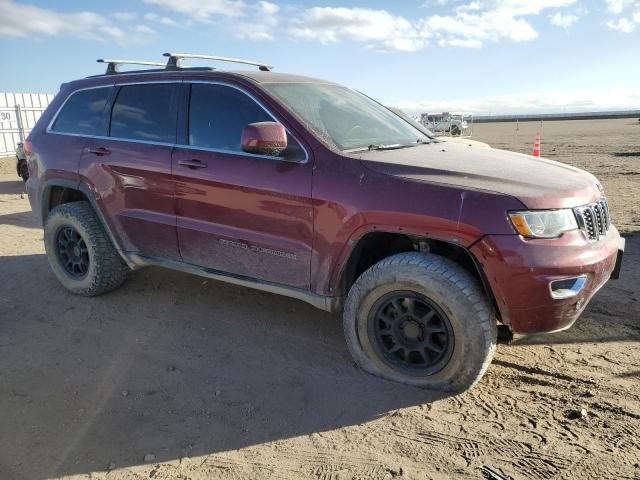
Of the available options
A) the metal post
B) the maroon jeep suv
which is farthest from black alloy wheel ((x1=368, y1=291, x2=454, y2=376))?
the metal post

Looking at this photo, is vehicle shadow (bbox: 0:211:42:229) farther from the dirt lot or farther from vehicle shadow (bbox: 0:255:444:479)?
the dirt lot

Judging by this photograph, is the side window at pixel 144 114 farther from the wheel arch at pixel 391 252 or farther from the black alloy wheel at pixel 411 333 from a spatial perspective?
the black alloy wheel at pixel 411 333

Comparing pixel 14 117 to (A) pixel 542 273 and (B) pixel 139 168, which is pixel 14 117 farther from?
(A) pixel 542 273

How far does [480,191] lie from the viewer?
289cm

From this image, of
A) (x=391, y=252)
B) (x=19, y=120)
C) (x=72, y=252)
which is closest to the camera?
(x=391, y=252)

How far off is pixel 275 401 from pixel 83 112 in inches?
128

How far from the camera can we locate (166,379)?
3.42 metres

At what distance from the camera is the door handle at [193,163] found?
3803 millimetres

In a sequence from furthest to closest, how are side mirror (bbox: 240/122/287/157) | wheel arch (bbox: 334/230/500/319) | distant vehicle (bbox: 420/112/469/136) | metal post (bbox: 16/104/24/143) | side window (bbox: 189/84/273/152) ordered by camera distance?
distant vehicle (bbox: 420/112/469/136) → metal post (bbox: 16/104/24/143) → side window (bbox: 189/84/273/152) → side mirror (bbox: 240/122/287/157) → wheel arch (bbox: 334/230/500/319)

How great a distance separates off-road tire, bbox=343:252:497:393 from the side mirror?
0.99 metres

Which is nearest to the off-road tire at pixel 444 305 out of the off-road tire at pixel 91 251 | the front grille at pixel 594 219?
the front grille at pixel 594 219

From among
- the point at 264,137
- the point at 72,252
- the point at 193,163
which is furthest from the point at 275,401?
the point at 72,252

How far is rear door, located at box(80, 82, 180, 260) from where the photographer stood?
4066mm

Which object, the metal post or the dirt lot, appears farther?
the metal post
